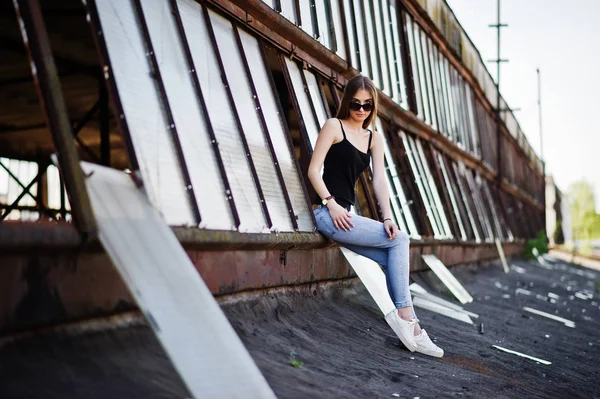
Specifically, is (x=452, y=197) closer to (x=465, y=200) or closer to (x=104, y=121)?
(x=465, y=200)

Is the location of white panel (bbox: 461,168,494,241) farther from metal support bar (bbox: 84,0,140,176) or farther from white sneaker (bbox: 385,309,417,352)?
metal support bar (bbox: 84,0,140,176)

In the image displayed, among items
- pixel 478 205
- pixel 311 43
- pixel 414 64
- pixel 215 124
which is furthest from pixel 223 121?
pixel 478 205

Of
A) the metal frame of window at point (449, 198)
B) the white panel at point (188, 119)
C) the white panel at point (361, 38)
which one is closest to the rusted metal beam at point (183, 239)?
the white panel at point (188, 119)

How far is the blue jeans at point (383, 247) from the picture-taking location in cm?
555

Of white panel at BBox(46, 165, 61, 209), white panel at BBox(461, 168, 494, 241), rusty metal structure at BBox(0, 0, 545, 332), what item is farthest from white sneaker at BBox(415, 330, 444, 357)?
white panel at BBox(46, 165, 61, 209)

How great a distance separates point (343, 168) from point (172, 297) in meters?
2.67

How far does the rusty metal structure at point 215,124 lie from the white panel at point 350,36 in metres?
0.03

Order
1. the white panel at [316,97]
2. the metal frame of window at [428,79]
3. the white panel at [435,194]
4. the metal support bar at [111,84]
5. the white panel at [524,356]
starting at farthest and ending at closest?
the metal frame of window at [428,79]
the white panel at [435,194]
the white panel at [316,97]
the white panel at [524,356]
the metal support bar at [111,84]

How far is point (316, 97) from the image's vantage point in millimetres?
7840

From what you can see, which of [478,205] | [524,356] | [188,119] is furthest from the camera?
[478,205]

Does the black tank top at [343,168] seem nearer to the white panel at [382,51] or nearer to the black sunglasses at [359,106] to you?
the black sunglasses at [359,106]

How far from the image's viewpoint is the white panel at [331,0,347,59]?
9078mm

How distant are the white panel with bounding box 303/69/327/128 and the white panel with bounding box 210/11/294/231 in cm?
154

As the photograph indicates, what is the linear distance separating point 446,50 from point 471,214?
3707 mm
